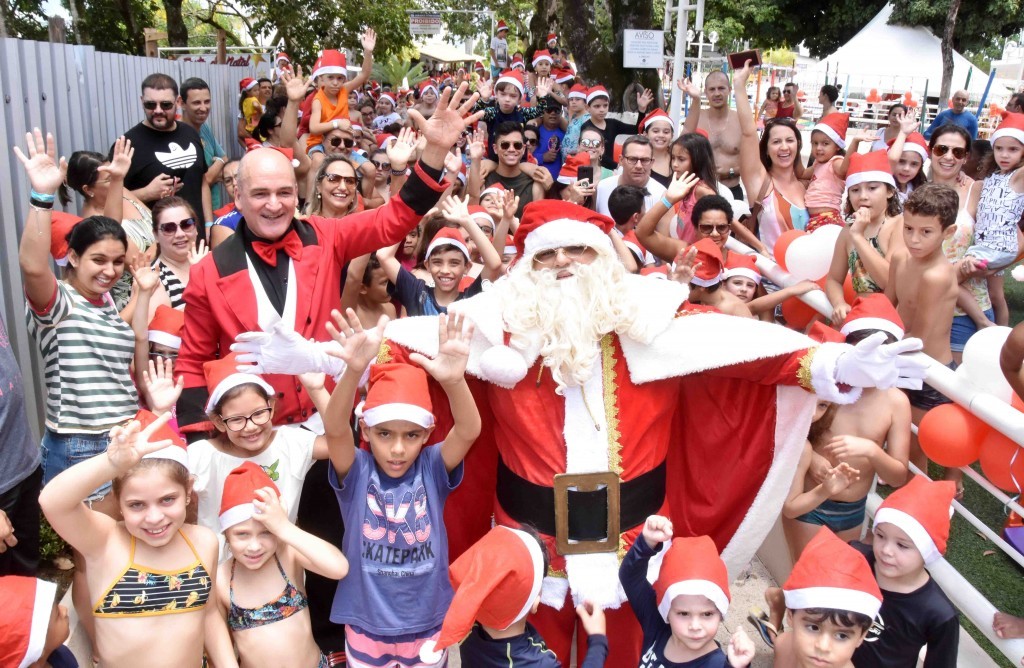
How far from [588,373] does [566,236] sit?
0.50 meters

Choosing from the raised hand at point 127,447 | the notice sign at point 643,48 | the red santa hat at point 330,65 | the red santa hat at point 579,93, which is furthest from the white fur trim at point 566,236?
the notice sign at point 643,48

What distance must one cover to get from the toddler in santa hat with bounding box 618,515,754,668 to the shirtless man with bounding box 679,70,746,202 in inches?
196

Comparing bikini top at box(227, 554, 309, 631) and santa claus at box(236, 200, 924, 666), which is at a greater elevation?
santa claus at box(236, 200, 924, 666)

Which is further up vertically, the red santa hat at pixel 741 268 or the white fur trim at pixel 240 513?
the red santa hat at pixel 741 268

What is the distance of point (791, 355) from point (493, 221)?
277 centimetres

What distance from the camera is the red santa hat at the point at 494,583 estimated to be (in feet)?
8.13

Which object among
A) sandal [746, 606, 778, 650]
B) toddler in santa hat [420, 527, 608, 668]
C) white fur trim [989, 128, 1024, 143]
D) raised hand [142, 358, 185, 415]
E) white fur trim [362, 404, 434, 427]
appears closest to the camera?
toddler in santa hat [420, 527, 608, 668]

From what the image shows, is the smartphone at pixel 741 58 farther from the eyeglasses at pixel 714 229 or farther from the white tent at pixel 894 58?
the white tent at pixel 894 58

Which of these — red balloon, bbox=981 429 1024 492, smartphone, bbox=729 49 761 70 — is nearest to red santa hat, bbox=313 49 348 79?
smartphone, bbox=729 49 761 70

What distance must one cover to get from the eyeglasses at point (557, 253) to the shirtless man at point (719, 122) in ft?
14.4

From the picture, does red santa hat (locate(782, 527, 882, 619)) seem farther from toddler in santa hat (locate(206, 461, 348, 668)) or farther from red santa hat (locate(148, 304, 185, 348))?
red santa hat (locate(148, 304, 185, 348))

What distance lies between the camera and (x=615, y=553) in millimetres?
3027

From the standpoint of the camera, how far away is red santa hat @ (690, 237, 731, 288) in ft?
14.6

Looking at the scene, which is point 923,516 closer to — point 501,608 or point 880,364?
point 880,364
